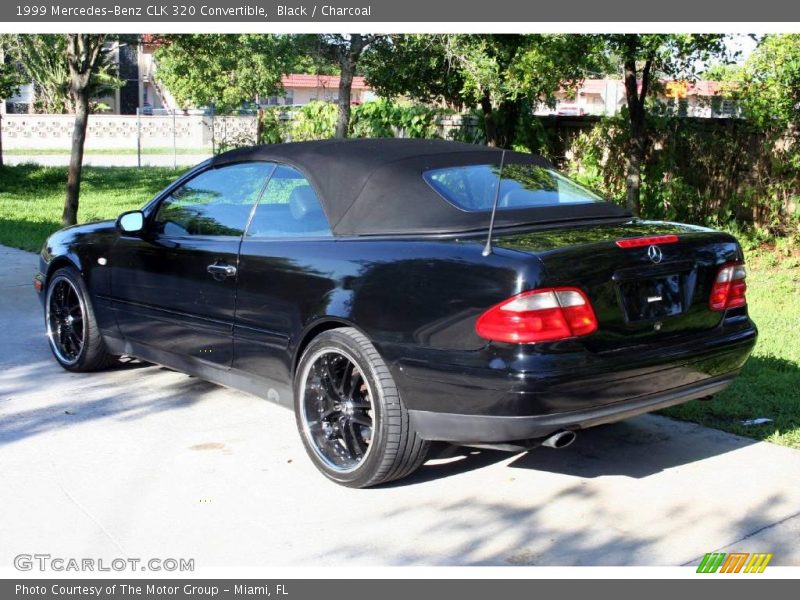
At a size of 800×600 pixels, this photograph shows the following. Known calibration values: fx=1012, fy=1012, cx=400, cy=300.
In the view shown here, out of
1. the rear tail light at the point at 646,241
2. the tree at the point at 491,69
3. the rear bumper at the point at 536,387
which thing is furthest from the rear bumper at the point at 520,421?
the tree at the point at 491,69

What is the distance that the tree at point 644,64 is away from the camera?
938cm

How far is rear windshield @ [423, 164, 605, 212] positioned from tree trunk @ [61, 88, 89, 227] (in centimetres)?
996

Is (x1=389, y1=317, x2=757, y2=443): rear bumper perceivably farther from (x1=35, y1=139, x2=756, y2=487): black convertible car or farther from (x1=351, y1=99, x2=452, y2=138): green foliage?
(x1=351, y1=99, x2=452, y2=138): green foliage

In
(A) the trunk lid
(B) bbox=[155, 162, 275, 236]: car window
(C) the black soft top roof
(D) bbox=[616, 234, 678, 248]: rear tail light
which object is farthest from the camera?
(B) bbox=[155, 162, 275, 236]: car window

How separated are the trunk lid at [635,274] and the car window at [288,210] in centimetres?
104

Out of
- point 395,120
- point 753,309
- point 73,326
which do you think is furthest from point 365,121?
point 73,326

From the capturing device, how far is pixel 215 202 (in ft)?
18.4

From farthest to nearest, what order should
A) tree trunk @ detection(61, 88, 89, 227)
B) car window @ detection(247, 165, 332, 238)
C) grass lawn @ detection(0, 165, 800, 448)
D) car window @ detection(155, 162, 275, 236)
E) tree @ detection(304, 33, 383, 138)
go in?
tree trunk @ detection(61, 88, 89, 227) → tree @ detection(304, 33, 383, 138) → grass lawn @ detection(0, 165, 800, 448) → car window @ detection(155, 162, 275, 236) → car window @ detection(247, 165, 332, 238)

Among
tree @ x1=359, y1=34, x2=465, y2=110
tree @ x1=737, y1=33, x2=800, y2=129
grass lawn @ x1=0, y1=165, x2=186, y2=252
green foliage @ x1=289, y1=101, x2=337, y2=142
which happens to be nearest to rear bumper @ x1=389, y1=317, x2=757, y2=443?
tree @ x1=737, y1=33, x2=800, y2=129

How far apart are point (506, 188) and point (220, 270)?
1529 millimetres

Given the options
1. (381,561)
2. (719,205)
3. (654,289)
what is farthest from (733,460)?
(719,205)

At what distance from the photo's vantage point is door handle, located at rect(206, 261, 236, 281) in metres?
5.18

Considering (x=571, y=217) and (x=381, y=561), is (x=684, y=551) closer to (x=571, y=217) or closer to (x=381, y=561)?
(x=381, y=561)

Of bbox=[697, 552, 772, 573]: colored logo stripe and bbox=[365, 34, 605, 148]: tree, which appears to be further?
bbox=[365, 34, 605, 148]: tree
